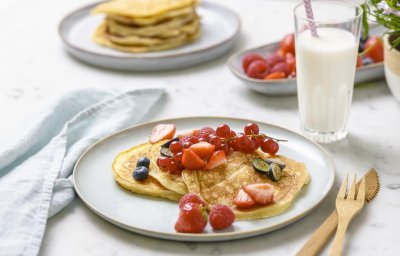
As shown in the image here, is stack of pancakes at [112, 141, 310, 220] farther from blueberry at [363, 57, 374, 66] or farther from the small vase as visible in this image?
blueberry at [363, 57, 374, 66]

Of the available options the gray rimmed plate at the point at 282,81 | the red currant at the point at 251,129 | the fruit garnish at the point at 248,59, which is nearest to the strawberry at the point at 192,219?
the red currant at the point at 251,129

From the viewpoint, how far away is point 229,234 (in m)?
1.41

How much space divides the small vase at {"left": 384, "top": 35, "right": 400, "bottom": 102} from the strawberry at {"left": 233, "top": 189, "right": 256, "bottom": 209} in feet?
2.25

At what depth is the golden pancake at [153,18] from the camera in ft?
8.31

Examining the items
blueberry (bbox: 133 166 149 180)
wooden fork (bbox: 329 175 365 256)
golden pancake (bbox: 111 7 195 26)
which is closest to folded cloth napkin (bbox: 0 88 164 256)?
blueberry (bbox: 133 166 149 180)

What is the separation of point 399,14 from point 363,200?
21.0 inches

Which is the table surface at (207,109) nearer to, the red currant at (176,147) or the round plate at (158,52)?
the round plate at (158,52)

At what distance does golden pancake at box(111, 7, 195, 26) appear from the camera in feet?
8.31

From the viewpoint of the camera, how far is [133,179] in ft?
5.33

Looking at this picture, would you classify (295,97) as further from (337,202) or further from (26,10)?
(26,10)

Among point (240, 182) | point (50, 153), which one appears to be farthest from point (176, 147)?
point (50, 153)

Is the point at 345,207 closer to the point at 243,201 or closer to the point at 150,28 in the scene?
the point at 243,201

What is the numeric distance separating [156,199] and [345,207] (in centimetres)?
41

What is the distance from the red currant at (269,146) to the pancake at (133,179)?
0.26m
